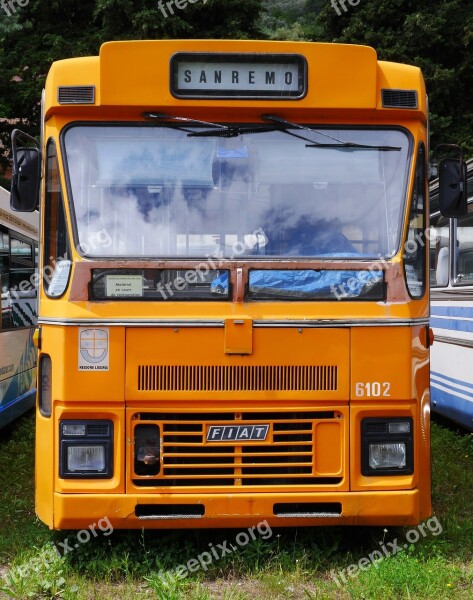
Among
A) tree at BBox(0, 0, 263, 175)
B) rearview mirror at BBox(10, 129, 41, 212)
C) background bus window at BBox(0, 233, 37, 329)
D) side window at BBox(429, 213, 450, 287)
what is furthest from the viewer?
tree at BBox(0, 0, 263, 175)

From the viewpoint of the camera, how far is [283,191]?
5.35 meters

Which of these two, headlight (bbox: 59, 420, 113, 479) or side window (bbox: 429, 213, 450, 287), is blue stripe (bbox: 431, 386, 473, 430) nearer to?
side window (bbox: 429, 213, 450, 287)

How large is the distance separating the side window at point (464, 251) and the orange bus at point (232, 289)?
339cm

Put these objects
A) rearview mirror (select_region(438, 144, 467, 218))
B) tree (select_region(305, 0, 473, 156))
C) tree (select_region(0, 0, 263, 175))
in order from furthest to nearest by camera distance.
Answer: tree (select_region(305, 0, 473, 156))
tree (select_region(0, 0, 263, 175))
rearview mirror (select_region(438, 144, 467, 218))

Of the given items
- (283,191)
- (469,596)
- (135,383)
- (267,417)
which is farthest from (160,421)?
(469,596)

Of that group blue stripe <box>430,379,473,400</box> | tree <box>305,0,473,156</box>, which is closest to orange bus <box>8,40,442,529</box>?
blue stripe <box>430,379,473,400</box>

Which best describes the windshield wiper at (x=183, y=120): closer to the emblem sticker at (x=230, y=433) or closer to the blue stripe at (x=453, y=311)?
the emblem sticker at (x=230, y=433)

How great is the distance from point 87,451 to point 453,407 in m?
5.33

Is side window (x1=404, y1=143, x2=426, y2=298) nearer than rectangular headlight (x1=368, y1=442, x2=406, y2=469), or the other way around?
rectangular headlight (x1=368, y1=442, x2=406, y2=469)

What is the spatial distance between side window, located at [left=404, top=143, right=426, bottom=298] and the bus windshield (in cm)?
10

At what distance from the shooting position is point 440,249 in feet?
31.6

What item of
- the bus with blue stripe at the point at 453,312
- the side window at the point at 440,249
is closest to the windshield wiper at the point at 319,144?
the bus with blue stripe at the point at 453,312

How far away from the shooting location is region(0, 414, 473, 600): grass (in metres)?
4.97

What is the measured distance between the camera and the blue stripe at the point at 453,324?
28.4 feet
